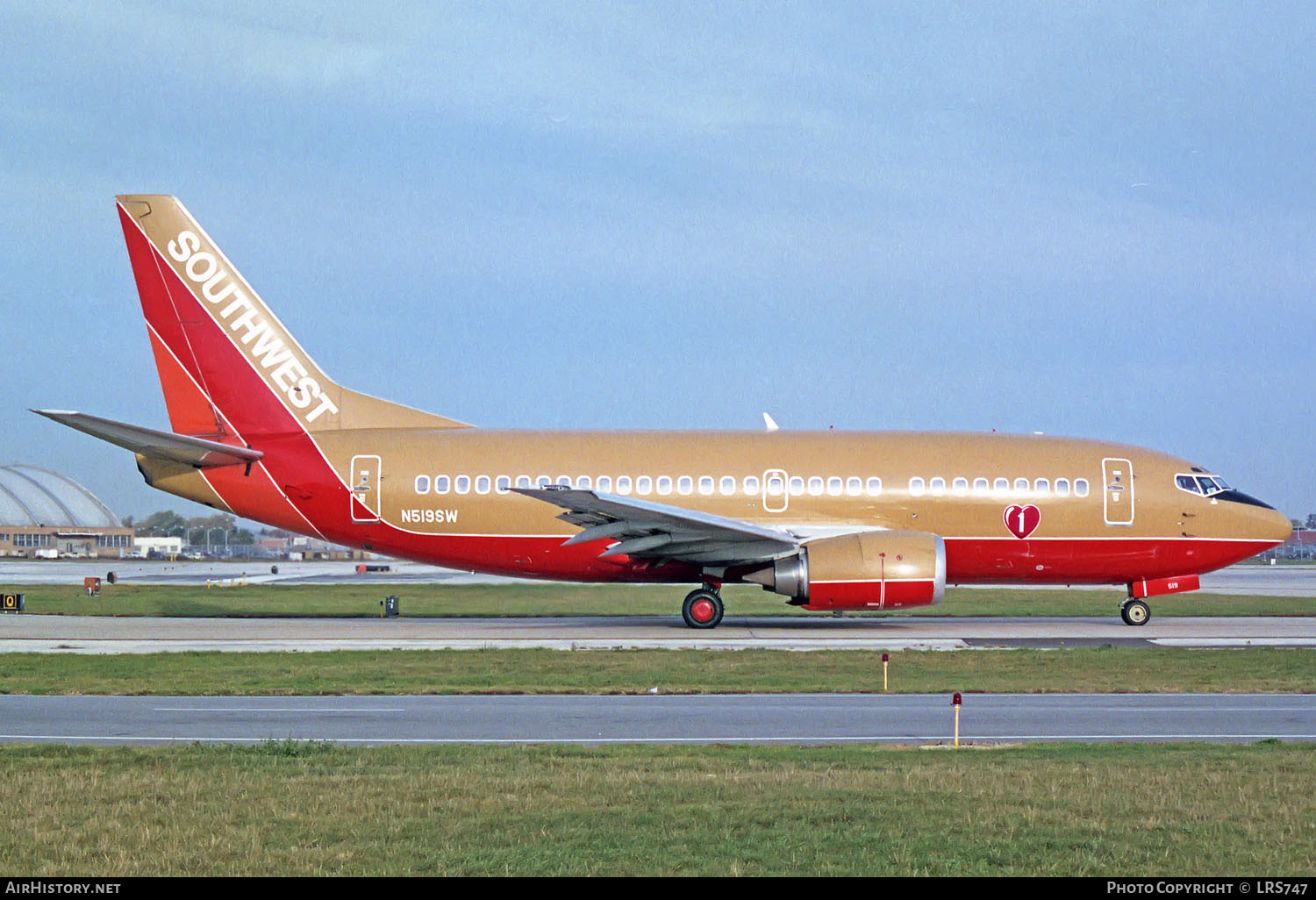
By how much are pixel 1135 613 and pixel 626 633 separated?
37.7 feet

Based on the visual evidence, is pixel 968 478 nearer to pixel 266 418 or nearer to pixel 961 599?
pixel 961 599

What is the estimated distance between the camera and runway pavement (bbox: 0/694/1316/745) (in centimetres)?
1333

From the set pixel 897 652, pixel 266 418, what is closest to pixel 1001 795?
pixel 897 652

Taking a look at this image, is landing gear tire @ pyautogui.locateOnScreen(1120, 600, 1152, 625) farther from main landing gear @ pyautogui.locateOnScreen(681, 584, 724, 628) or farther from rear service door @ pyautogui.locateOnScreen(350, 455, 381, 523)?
rear service door @ pyautogui.locateOnScreen(350, 455, 381, 523)

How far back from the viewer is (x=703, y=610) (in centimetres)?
2806

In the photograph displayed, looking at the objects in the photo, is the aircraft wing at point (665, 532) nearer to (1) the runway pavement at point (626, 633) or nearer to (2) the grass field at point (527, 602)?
(1) the runway pavement at point (626, 633)

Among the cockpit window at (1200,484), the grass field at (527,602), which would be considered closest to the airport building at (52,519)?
the grass field at (527,602)

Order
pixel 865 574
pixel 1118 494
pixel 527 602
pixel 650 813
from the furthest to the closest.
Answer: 1. pixel 527 602
2. pixel 1118 494
3. pixel 865 574
4. pixel 650 813

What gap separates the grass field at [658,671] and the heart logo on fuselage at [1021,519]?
5938 mm

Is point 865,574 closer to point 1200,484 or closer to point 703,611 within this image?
point 703,611

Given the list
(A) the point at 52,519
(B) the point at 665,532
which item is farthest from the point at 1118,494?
(A) the point at 52,519

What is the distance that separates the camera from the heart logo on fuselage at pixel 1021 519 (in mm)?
28609

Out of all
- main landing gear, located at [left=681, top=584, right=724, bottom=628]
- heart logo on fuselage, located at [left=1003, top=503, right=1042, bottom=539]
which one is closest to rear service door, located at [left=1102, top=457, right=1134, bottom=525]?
heart logo on fuselage, located at [left=1003, top=503, right=1042, bottom=539]

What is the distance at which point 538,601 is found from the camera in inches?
1507
